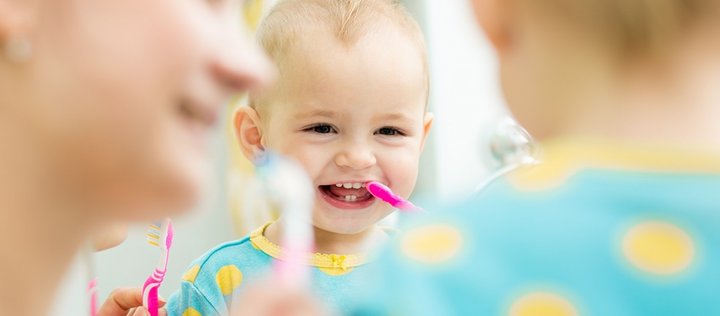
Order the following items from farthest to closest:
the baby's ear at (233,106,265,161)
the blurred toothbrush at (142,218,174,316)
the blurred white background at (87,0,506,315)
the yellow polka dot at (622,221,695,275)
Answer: the blurred white background at (87,0,506,315) < the baby's ear at (233,106,265,161) < the blurred toothbrush at (142,218,174,316) < the yellow polka dot at (622,221,695,275)

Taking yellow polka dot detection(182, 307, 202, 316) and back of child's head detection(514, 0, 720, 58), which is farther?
yellow polka dot detection(182, 307, 202, 316)

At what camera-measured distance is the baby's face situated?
1.18 meters

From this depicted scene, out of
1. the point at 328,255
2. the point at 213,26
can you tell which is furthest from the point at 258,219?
the point at 213,26

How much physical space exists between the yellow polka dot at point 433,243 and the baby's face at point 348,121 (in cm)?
59

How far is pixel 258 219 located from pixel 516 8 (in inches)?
53.7

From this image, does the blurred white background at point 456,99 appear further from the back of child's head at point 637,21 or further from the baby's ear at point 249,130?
the back of child's head at point 637,21

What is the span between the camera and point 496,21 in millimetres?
654

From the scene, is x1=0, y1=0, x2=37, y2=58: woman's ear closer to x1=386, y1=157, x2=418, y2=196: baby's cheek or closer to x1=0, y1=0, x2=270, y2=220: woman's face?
x1=0, y1=0, x2=270, y2=220: woman's face

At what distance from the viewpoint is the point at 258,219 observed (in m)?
1.95

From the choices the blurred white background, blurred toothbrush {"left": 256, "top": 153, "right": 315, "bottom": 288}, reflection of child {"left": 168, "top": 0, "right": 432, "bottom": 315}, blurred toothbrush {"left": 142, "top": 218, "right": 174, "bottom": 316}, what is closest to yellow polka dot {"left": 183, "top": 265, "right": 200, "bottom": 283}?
reflection of child {"left": 168, "top": 0, "right": 432, "bottom": 315}

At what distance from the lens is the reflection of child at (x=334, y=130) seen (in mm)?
1179

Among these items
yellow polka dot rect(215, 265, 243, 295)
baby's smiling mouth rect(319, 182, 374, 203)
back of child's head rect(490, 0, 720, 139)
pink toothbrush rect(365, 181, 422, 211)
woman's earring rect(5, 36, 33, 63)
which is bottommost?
woman's earring rect(5, 36, 33, 63)

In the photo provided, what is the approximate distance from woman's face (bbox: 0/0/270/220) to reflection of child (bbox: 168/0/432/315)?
1.85 ft

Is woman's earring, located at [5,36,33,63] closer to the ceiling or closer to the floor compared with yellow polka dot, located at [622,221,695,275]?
closer to the floor
